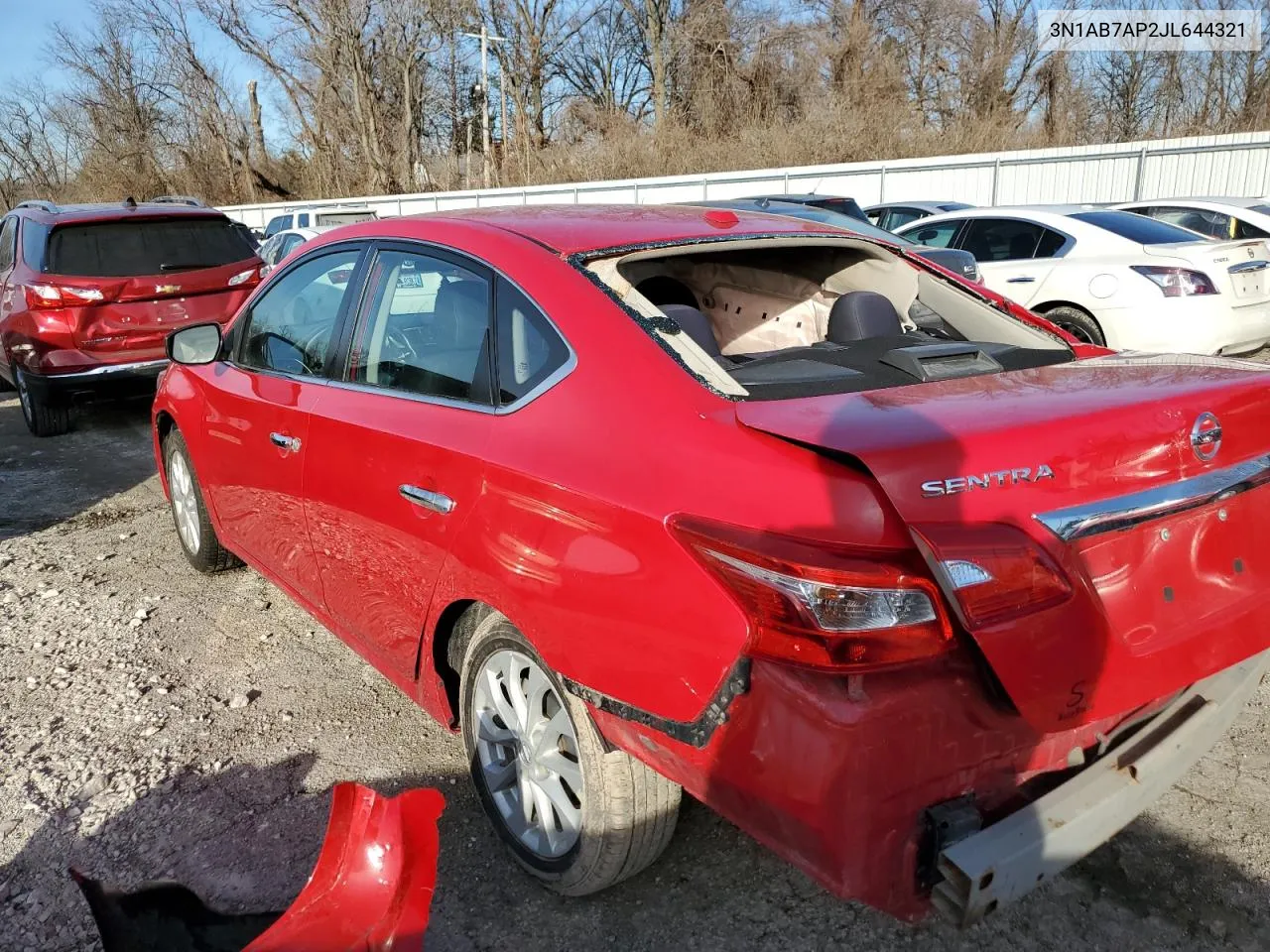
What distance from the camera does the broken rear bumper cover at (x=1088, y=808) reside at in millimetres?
1760

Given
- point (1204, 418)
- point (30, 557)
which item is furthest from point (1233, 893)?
point (30, 557)

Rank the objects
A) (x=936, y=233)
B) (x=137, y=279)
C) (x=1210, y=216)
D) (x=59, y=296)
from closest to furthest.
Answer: (x=59, y=296), (x=137, y=279), (x=936, y=233), (x=1210, y=216)

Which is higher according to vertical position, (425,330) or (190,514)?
(425,330)

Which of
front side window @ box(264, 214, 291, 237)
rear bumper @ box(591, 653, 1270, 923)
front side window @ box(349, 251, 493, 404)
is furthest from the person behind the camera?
front side window @ box(264, 214, 291, 237)

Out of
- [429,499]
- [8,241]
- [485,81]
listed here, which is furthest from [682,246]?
[485,81]

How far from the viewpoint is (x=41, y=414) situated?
7.86m

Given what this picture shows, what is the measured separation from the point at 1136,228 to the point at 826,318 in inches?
251

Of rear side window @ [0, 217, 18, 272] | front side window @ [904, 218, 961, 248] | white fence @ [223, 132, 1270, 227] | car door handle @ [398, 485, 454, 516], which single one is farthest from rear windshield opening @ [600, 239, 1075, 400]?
white fence @ [223, 132, 1270, 227]

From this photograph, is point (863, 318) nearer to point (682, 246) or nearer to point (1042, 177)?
point (682, 246)

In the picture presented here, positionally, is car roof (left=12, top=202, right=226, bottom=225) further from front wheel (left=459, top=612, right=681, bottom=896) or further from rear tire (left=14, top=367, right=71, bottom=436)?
front wheel (left=459, top=612, right=681, bottom=896)

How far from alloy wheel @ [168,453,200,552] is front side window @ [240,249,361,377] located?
3.49 feet

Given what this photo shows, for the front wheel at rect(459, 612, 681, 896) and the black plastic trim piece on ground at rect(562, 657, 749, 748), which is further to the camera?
the front wheel at rect(459, 612, 681, 896)

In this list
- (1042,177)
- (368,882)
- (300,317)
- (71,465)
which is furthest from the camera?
(1042,177)

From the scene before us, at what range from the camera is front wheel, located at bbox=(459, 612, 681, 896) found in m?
2.26
